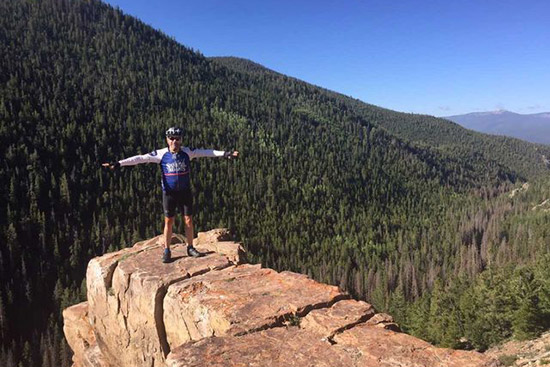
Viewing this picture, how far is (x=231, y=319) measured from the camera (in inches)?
559

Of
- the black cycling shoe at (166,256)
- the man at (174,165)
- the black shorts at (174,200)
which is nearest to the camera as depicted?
the man at (174,165)

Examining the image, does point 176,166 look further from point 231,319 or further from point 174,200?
point 231,319

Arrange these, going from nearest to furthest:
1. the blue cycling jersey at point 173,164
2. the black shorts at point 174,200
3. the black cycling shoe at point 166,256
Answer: the blue cycling jersey at point 173,164
the black shorts at point 174,200
the black cycling shoe at point 166,256

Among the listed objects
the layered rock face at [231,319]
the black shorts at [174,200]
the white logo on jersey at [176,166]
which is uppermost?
the white logo on jersey at [176,166]

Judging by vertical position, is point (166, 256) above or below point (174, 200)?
below

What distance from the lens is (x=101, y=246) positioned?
143750 millimetres

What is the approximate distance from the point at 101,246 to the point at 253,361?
14739cm

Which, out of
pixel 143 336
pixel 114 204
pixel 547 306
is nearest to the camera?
pixel 143 336

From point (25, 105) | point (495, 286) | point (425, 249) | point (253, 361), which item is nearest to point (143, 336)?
point (253, 361)

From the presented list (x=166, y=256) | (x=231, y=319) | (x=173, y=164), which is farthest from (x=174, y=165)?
(x=231, y=319)

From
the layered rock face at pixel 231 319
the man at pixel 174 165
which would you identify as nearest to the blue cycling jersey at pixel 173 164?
the man at pixel 174 165

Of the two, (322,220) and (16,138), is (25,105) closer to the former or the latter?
(16,138)

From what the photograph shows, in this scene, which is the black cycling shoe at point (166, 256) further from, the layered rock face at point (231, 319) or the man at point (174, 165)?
the man at point (174, 165)

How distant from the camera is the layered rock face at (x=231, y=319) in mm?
11891
